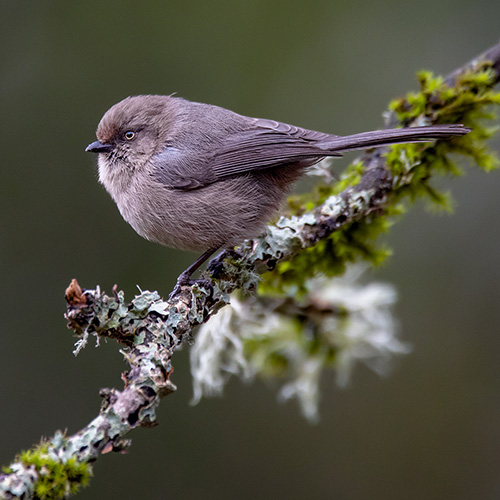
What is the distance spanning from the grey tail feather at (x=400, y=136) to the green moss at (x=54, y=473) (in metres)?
2.29

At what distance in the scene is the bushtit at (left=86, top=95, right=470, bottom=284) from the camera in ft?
11.8

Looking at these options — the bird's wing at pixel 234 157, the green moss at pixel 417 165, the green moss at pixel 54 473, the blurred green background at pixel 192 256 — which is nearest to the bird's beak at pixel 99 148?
the bird's wing at pixel 234 157

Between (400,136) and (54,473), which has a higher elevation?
(400,136)

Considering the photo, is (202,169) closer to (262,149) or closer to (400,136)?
(262,149)

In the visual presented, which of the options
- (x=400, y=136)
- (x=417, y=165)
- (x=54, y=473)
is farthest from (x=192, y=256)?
(x=54, y=473)

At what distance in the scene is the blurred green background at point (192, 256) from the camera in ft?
18.1

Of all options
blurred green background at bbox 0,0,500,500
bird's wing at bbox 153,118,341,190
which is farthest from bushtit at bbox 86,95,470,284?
blurred green background at bbox 0,0,500,500

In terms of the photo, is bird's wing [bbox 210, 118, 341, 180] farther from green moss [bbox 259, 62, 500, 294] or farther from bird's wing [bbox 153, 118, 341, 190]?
green moss [bbox 259, 62, 500, 294]

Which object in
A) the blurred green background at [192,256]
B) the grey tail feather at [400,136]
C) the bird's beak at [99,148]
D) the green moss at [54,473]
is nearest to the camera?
the green moss at [54,473]

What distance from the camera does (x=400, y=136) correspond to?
10.5 feet

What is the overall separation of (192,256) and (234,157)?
9.45ft

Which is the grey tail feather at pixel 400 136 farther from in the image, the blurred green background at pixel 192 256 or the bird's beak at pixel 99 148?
the blurred green background at pixel 192 256

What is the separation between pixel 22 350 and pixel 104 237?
4.50 ft

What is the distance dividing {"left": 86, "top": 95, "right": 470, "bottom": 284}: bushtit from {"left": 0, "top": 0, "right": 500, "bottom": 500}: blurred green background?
2.28m
